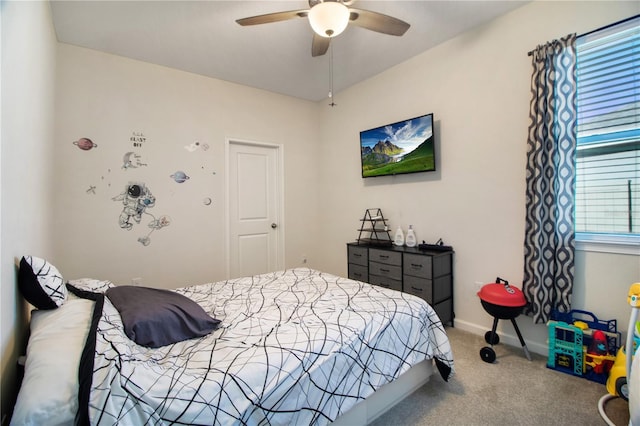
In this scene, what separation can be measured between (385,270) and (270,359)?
205 cm

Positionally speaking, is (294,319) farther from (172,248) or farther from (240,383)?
(172,248)

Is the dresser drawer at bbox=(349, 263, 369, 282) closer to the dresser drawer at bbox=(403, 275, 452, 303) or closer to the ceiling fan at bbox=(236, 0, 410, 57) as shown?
the dresser drawer at bbox=(403, 275, 452, 303)

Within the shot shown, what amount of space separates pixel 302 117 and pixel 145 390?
3936 millimetres

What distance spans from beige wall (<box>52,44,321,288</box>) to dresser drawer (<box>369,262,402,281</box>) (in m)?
1.84

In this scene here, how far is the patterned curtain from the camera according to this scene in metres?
2.13

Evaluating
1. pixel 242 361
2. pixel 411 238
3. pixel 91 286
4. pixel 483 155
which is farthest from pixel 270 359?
pixel 483 155

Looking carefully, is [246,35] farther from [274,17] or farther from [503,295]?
[503,295]

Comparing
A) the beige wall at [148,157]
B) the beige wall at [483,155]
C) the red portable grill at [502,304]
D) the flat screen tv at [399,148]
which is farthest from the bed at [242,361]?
the flat screen tv at [399,148]

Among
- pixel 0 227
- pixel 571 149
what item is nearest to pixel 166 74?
pixel 0 227

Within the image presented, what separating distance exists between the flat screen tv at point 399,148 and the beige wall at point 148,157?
1324 mm

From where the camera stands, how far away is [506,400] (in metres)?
1.81

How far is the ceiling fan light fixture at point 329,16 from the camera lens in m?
1.78

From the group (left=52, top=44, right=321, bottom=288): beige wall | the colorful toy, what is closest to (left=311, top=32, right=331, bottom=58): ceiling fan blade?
(left=52, top=44, right=321, bottom=288): beige wall

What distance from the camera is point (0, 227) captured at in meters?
1.10
